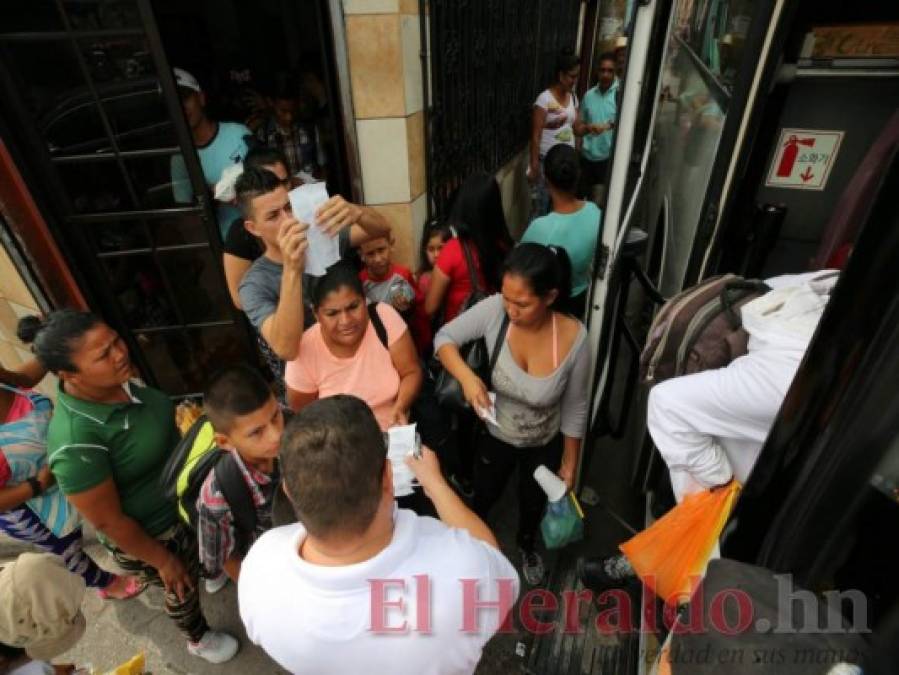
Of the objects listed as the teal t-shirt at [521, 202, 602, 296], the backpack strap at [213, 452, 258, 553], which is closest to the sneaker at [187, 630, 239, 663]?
the backpack strap at [213, 452, 258, 553]

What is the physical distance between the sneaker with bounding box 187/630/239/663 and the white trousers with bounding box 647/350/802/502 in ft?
7.13

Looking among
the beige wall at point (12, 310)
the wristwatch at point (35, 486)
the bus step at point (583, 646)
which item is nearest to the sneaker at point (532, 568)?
the bus step at point (583, 646)

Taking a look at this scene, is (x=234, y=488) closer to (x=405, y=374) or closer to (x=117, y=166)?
(x=405, y=374)

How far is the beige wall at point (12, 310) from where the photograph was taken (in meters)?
2.86

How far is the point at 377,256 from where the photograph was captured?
2.61 m

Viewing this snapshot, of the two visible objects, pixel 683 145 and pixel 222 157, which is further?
pixel 683 145

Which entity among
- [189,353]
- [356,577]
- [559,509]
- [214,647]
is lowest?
[214,647]

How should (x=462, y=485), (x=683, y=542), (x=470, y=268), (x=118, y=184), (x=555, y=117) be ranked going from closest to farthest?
(x=683, y=542) < (x=470, y=268) < (x=118, y=184) < (x=462, y=485) < (x=555, y=117)

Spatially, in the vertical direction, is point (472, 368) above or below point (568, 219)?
below

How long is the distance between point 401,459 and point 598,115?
17.9ft

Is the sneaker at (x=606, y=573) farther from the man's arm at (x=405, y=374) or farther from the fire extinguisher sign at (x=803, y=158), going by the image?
the fire extinguisher sign at (x=803, y=158)

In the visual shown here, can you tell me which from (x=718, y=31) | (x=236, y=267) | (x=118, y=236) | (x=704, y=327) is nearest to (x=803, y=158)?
(x=718, y=31)

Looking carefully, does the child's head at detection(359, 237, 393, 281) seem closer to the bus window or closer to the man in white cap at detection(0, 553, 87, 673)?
the bus window

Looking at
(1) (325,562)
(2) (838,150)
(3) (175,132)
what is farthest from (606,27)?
(1) (325,562)
